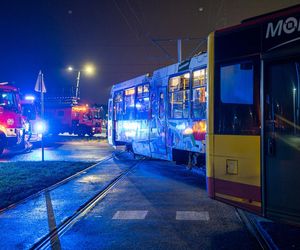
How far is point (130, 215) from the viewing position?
7.91 metres

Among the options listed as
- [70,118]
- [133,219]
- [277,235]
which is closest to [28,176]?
[133,219]

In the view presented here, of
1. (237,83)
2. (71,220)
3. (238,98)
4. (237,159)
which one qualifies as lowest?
(71,220)

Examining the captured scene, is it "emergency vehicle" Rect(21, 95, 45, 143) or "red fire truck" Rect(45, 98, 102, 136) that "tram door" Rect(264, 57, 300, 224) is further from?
"red fire truck" Rect(45, 98, 102, 136)

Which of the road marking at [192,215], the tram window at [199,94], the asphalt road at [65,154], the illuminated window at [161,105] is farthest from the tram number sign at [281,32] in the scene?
the asphalt road at [65,154]

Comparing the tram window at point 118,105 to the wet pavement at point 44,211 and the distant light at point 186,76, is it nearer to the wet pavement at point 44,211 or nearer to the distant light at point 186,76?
the wet pavement at point 44,211

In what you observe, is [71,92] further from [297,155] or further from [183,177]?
[297,155]

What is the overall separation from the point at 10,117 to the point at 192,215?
14375 millimetres

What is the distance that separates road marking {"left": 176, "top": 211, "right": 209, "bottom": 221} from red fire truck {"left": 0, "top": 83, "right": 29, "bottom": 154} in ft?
45.5

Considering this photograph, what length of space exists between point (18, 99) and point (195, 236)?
1633cm

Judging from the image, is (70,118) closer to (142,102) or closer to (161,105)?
(142,102)

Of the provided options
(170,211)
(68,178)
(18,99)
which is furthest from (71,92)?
(170,211)

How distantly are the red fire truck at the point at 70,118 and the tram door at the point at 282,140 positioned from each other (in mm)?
37182

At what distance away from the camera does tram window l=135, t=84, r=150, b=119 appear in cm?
1555

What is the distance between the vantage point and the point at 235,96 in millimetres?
5906
